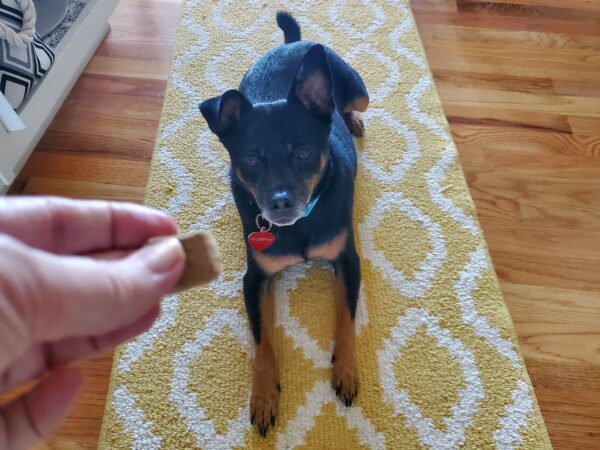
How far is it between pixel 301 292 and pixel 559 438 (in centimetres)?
82

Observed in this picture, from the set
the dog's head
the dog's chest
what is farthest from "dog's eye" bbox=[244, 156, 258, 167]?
the dog's chest

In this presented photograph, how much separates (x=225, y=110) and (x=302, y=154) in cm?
23

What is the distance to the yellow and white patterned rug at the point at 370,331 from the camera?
50.4 inches

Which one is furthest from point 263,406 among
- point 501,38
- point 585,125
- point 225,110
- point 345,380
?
point 501,38

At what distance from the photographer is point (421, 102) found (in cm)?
201

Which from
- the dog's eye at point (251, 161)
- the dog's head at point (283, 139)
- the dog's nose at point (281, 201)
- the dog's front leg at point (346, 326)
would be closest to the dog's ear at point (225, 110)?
the dog's head at point (283, 139)

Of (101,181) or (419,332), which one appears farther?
(101,181)

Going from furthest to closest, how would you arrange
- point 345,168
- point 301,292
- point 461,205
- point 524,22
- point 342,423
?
1. point 524,22
2. point 461,205
3. point 301,292
4. point 345,168
5. point 342,423

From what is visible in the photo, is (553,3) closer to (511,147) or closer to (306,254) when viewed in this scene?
(511,147)

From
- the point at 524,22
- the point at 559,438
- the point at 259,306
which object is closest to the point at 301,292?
the point at 259,306

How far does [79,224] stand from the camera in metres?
0.75

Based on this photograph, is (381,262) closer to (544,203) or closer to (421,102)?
(544,203)

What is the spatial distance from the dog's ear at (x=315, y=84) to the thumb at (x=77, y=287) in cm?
67

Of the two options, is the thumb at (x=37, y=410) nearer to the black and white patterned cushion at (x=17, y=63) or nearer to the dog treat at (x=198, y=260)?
the dog treat at (x=198, y=260)
